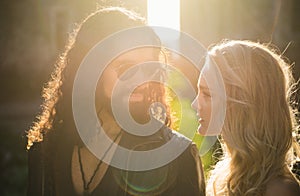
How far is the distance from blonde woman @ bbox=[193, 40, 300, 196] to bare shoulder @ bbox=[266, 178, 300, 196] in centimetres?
4

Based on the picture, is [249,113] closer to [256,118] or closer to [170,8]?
[256,118]

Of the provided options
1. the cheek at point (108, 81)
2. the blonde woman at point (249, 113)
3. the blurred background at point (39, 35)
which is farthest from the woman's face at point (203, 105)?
the blurred background at point (39, 35)

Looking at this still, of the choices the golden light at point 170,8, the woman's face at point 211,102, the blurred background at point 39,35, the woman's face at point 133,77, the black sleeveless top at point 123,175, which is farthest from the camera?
the blurred background at point 39,35

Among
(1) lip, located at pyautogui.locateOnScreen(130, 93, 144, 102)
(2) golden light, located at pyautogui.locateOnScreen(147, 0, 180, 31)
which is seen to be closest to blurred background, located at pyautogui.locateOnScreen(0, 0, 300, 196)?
(2) golden light, located at pyautogui.locateOnScreen(147, 0, 180, 31)

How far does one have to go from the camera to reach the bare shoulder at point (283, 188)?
254cm

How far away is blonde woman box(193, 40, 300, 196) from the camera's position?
8.97 feet

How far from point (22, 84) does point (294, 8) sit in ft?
19.9

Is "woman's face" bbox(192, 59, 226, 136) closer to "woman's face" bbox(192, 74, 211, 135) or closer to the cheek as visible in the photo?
"woman's face" bbox(192, 74, 211, 135)

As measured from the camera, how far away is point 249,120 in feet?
9.07

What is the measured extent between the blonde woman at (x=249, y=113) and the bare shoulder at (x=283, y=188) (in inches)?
1.4

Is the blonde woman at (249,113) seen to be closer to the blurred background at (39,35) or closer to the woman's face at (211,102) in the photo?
the woman's face at (211,102)

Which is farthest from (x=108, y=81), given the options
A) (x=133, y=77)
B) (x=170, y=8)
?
(x=170, y=8)

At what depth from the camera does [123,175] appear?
8.60 ft

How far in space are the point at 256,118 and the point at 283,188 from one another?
0.33m
